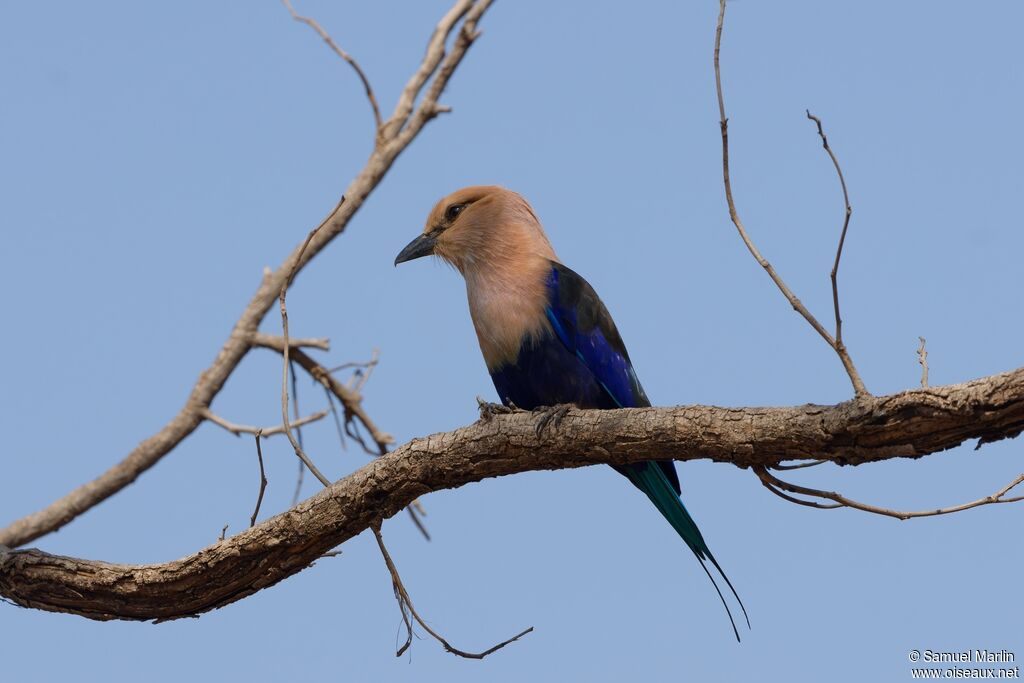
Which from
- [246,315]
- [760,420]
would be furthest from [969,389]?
[246,315]

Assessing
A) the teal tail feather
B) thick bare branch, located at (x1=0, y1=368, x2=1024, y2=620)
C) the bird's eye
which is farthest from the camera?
the bird's eye

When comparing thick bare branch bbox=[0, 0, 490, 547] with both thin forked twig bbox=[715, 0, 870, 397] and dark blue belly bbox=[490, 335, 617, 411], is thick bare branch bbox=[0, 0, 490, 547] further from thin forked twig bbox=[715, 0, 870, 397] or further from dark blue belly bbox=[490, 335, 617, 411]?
thin forked twig bbox=[715, 0, 870, 397]

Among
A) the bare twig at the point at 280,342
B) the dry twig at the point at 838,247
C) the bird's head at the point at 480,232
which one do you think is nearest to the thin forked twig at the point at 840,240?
the dry twig at the point at 838,247

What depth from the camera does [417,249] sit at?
6.07m

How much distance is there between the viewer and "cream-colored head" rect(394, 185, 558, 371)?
5234 mm

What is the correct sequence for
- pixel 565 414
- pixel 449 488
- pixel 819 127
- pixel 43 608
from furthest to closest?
pixel 43 608 → pixel 449 488 → pixel 565 414 → pixel 819 127

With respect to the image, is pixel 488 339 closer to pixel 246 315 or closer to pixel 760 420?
pixel 760 420

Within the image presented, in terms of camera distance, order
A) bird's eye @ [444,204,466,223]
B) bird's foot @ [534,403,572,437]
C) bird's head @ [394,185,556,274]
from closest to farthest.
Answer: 1. bird's foot @ [534,403,572,437]
2. bird's head @ [394,185,556,274]
3. bird's eye @ [444,204,466,223]

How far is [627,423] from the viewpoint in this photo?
13.1ft

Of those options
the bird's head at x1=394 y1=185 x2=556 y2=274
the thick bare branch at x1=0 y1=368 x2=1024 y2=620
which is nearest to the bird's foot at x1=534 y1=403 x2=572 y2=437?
the thick bare branch at x1=0 y1=368 x2=1024 y2=620

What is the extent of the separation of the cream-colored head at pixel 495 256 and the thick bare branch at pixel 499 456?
0.95 m

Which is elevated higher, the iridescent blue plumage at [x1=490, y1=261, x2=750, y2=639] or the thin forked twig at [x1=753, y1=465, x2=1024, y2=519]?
the iridescent blue plumage at [x1=490, y1=261, x2=750, y2=639]

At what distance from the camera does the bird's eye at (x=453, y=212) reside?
19.6 ft

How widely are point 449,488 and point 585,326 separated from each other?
1.12 meters
